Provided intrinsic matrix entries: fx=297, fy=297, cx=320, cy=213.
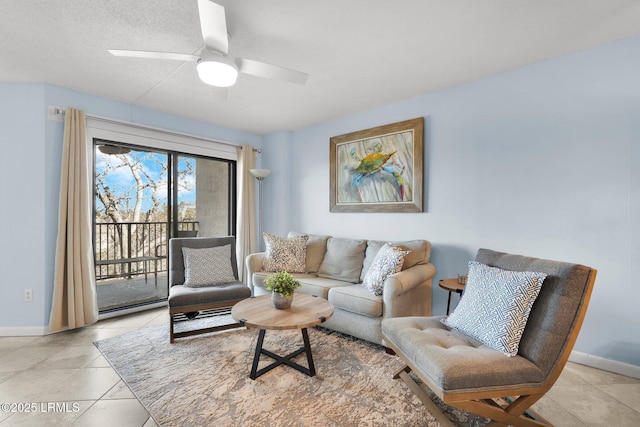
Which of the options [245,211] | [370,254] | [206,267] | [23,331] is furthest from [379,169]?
[23,331]

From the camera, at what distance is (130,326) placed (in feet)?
10.5

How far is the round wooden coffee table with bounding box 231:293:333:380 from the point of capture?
200 centimetres

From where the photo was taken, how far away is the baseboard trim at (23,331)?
116 inches

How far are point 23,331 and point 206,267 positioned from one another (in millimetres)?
1833

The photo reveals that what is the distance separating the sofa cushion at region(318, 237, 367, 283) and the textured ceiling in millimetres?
1726

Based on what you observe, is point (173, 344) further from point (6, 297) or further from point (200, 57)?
point (200, 57)

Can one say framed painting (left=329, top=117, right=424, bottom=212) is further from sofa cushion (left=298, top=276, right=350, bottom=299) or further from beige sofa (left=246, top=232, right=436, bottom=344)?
sofa cushion (left=298, top=276, right=350, bottom=299)

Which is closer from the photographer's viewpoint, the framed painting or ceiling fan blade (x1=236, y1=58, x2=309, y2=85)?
ceiling fan blade (x1=236, y1=58, x2=309, y2=85)

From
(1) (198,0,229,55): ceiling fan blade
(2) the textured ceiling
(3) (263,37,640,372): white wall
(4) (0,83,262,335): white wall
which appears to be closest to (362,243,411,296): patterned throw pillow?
(3) (263,37,640,372): white wall

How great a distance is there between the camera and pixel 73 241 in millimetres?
3051

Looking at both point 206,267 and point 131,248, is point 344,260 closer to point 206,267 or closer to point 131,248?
point 206,267

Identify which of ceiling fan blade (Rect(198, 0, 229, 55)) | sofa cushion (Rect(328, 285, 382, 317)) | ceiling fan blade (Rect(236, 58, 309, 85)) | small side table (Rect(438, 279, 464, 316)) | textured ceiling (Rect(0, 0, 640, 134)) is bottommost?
sofa cushion (Rect(328, 285, 382, 317))

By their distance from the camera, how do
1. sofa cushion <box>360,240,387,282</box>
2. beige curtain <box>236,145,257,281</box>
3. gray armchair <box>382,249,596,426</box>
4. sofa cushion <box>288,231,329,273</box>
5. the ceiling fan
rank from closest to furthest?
1. gray armchair <box>382,249,596,426</box>
2. the ceiling fan
3. sofa cushion <box>360,240,387,282</box>
4. sofa cushion <box>288,231,329,273</box>
5. beige curtain <box>236,145,257,281</box>

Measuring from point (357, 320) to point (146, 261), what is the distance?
315 cm
